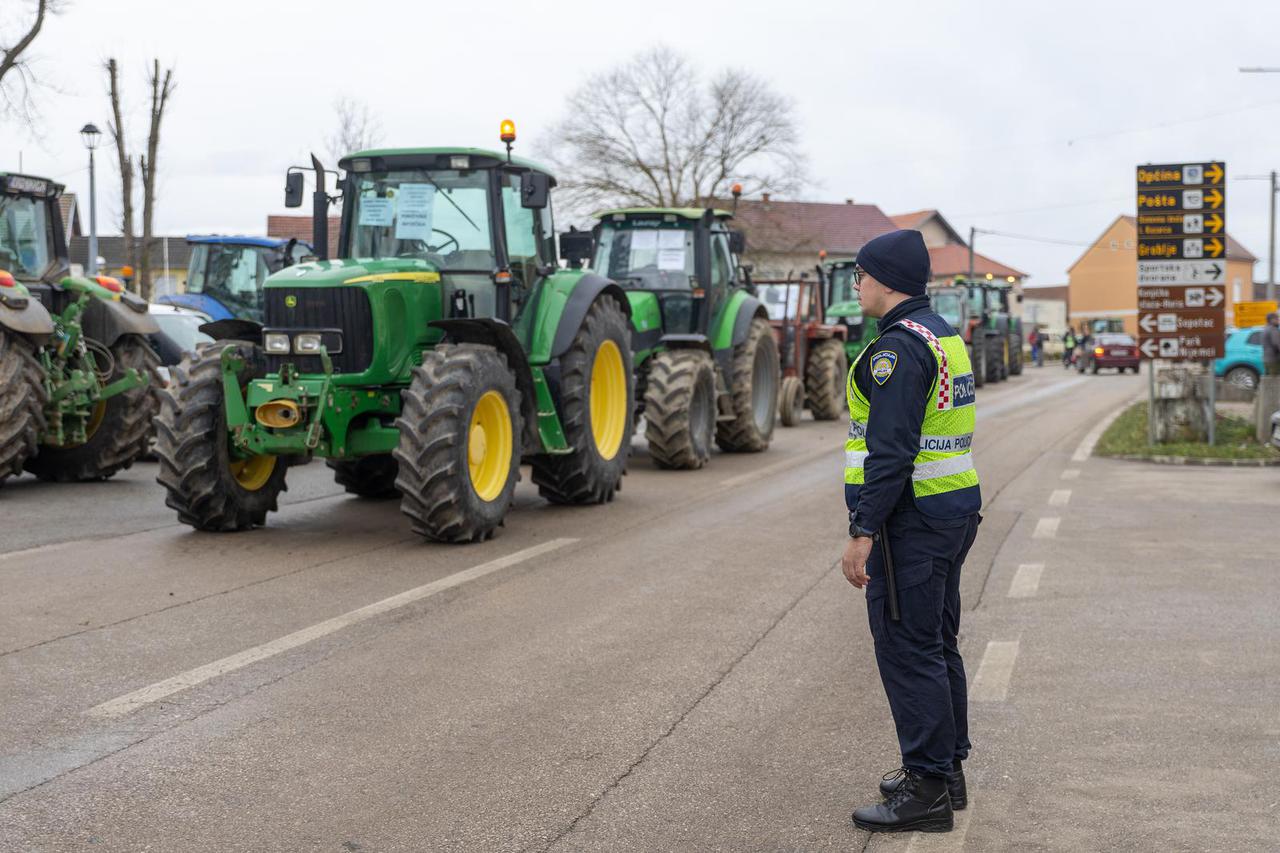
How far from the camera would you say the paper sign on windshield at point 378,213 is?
36.4 ft

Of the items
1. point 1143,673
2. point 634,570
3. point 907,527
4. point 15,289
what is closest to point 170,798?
point 907,527

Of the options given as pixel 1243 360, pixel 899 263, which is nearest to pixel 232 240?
pixel 899 263

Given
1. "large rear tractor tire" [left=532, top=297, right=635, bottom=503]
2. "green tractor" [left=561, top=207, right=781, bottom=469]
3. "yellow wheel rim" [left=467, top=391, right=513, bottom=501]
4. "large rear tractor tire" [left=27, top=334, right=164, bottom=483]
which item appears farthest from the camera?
"green tractor" [left=561, top=207, right=781, bottom=469]

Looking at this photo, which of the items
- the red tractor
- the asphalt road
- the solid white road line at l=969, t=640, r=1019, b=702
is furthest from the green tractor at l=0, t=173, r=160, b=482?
the red tractor

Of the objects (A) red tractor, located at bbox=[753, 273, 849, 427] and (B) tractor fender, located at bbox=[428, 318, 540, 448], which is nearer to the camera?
(B) tractor fender, located at bbox=[428, 318, 540, 448]

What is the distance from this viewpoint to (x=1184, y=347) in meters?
19.1

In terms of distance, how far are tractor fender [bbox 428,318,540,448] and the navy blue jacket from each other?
6.06 meters

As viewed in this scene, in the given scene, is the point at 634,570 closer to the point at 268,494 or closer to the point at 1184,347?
the point at 268,494

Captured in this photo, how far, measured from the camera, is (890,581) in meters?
4.51

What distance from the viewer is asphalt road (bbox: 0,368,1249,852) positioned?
456 centimetres

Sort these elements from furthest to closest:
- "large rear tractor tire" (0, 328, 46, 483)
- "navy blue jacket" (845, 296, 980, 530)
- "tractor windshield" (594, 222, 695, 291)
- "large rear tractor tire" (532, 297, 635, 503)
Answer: "tractor windshield" (594, 222, 695, 291) → "large rear tractor tire" (0, 328, 46, 483) → "large rear tractor tire" (532, 297, 635, 503) → "navy blue jacket" (845, 296, 980, 530)

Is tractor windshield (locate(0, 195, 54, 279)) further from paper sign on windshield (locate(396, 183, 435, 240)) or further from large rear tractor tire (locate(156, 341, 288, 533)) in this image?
paper sign on windshield (locate(396, 183, 435, 240))

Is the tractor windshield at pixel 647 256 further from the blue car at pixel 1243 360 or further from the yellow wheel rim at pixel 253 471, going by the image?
the blue car at pixel 1243 360

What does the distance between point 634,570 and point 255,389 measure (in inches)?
110
